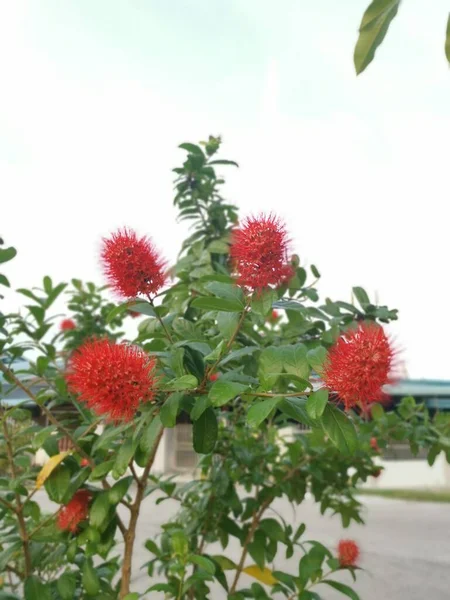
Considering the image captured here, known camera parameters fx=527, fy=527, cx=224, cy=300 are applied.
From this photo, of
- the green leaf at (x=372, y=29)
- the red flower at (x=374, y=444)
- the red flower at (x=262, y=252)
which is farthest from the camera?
the red flower at (x=374, y=444)

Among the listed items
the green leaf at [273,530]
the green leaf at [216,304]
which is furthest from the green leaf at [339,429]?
the green leaf at [273,530]

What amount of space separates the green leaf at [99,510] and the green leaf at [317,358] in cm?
42

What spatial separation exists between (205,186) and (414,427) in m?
0.63

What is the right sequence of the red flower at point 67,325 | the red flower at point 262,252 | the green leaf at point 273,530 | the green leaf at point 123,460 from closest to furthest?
the red flower at point 262,252 → the green leaf at point 123,460 → the green leaf at point 273,530 → the red flower at point 67,325

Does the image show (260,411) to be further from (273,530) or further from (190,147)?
(190,147)

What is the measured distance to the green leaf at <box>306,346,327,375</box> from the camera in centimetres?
48

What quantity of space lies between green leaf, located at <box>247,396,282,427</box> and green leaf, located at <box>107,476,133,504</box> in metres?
0.36

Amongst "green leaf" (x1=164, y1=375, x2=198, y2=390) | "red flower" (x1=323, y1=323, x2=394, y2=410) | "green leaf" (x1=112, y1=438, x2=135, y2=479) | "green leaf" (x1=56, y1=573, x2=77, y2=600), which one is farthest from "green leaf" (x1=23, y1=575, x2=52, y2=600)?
"red flower" (x1=323, y1=323, x2=394, y2=410)

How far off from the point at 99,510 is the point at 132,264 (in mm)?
393

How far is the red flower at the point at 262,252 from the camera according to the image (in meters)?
0.50

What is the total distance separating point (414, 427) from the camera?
100cm

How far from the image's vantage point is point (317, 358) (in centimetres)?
49

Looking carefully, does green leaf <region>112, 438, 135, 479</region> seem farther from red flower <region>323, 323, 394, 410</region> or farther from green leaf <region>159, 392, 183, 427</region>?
red flower <region>323, 323, 394, 410</region>

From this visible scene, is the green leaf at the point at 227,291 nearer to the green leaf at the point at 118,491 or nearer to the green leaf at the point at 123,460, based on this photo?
the green leaf at the point at 123,460
